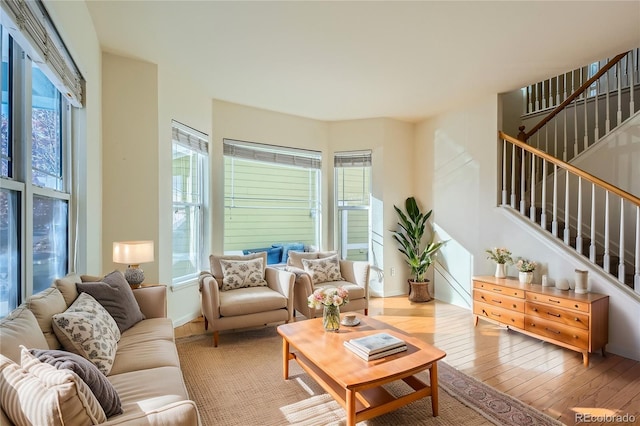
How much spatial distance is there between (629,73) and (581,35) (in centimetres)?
189

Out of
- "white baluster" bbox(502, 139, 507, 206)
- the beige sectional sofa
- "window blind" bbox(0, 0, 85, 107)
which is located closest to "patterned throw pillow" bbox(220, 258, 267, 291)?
the beige sectional sofa

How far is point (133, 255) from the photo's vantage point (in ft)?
9.10

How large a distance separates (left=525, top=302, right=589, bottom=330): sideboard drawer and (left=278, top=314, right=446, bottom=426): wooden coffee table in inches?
65.5

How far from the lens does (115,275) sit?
243cm

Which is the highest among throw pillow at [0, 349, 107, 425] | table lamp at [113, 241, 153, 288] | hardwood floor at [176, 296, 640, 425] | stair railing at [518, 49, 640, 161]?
stair railing at [518, 49, 640, 161]

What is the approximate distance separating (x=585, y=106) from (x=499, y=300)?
273 cm

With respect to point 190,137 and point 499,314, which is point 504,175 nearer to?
point 499,314

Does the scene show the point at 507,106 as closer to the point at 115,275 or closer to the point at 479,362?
the point at 479,362

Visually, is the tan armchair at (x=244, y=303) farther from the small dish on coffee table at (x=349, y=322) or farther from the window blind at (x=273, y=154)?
the window blind at (x=273, y=154)

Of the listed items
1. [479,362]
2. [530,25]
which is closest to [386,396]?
[479,362]

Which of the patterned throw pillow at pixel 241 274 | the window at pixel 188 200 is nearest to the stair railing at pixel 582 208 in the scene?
the patterned throw pillow at pixel 241 274

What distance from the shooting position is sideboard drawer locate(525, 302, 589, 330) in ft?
9.17

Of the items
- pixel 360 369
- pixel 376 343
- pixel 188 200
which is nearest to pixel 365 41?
pixel 376 343

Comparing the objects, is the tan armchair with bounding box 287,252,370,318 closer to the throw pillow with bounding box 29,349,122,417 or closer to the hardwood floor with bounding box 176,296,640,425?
the hardwood floor with bounding box 176,296,640,425
